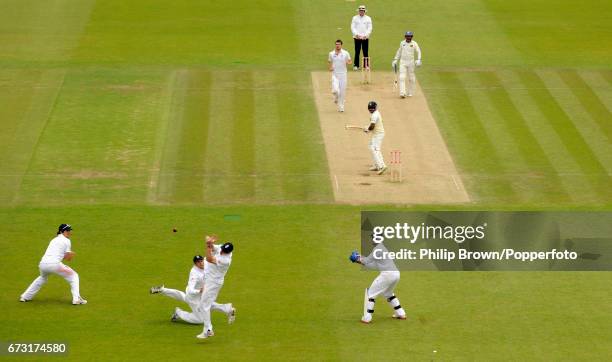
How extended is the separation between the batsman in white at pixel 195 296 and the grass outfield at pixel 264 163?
514mm

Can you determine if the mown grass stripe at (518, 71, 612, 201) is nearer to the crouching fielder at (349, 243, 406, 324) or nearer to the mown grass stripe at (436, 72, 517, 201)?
the mown grass stripe at (436, 72, 517, 201)

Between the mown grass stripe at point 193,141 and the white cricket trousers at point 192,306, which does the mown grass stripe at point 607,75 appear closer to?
the mown grass stripe at point 193,141

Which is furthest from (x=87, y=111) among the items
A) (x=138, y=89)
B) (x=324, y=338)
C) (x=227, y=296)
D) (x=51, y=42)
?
(x=324, y=338)

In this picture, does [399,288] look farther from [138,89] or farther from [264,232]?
[138,89]

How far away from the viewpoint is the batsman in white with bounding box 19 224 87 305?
32312 mm

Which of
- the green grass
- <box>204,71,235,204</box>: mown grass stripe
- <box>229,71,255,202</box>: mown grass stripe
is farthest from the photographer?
<box>229,71,255,202</box>: mown grass stripe

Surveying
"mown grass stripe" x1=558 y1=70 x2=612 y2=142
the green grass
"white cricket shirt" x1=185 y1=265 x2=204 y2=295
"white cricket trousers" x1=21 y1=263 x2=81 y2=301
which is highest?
"white cricket shirt" x1=185 y1=265 x2=204 y2=295

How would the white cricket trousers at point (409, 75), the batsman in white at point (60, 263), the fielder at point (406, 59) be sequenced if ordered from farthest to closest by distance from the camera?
the white cricket trousers at point (409, 75)
the fielder at point (406, 59)
the batsman in white at point (60, 263)

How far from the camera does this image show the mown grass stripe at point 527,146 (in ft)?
137

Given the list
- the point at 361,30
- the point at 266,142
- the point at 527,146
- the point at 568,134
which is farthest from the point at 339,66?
the point at 568,134

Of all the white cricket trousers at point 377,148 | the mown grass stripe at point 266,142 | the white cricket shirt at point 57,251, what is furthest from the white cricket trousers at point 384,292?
the white cricket trousers at point 377,148

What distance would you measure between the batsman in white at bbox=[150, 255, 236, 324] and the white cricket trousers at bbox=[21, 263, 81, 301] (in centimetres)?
210

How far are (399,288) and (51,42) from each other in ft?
87.9

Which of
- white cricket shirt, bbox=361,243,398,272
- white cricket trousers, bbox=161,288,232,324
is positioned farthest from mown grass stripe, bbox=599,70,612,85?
white cricket trousers, bbox=161,288,232,324
